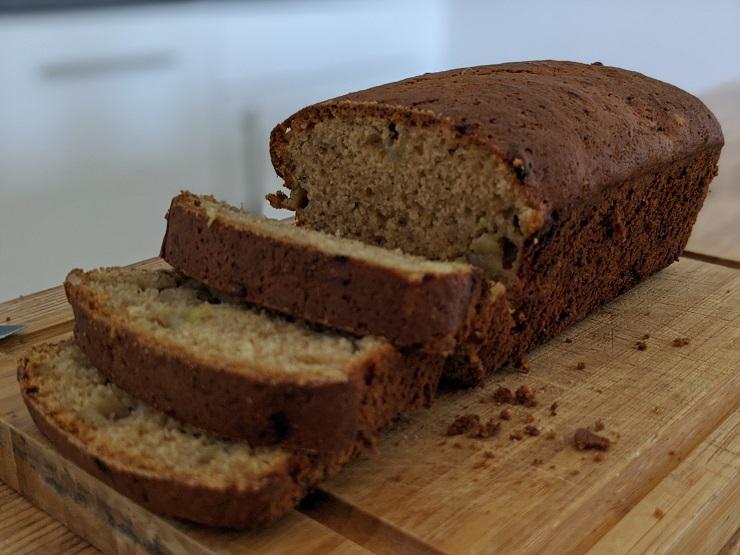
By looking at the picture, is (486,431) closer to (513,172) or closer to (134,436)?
(513,172)

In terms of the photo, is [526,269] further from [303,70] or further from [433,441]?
[303,70]

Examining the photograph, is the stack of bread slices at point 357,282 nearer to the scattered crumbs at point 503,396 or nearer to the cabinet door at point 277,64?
the scattered crumbs at point 503,396

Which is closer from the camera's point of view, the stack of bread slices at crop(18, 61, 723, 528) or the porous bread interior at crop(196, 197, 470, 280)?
the stack of bread slices at crop(18, 61, 723, 528)

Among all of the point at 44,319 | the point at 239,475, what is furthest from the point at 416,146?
the point at 44,319

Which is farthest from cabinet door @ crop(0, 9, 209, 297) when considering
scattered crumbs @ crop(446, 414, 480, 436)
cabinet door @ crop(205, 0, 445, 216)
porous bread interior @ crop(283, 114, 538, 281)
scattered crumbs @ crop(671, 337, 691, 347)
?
scattered crumbs @ crop(671, 337, 691, 347)

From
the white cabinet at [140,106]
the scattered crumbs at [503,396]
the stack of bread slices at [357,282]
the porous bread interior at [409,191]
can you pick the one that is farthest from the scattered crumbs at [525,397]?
the white cabinet at [140,106]

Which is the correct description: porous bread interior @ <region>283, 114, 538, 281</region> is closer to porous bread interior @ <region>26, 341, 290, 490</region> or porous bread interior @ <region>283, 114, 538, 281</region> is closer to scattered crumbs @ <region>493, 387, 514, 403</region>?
scattered crumbs @ <region>493, 387, 514, 403</region>
